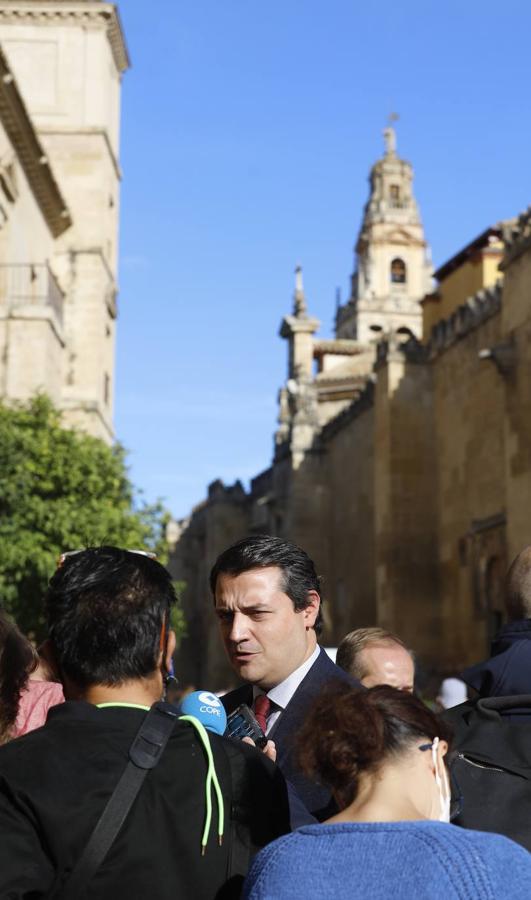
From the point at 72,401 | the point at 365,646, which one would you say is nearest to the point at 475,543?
the point at 72,401

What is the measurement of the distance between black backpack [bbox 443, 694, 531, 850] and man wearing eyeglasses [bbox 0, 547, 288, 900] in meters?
0.56

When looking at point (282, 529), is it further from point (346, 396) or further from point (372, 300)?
point (372, 300)

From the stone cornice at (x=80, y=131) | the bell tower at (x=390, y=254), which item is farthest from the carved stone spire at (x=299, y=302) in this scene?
the bell tower at (x=390, y=254)

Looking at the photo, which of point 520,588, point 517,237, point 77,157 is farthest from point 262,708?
point 77,157

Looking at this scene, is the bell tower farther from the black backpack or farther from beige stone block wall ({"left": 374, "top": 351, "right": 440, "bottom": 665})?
the black backpack

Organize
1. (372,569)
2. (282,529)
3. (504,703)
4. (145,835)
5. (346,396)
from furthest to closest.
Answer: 1. (346,396)
2. (282,529)
3. (372,569)
4. (504,703)
5. (145,835)

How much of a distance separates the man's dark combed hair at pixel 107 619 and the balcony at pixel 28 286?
2152 centimetres

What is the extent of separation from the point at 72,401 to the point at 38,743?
2773cm

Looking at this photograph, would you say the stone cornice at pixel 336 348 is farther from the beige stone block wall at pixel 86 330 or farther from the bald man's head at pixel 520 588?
the bald man's head at pixel 520 588

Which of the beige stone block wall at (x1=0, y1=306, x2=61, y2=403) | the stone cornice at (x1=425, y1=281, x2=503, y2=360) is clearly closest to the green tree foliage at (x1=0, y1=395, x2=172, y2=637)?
the beige stone block wall at (x1=0, y1=306, x2=61, y2=403)

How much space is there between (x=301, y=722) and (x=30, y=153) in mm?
24619

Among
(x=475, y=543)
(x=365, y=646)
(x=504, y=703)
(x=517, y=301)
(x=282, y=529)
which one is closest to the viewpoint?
(x=504, y=703)

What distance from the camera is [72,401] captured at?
3028 centimetres

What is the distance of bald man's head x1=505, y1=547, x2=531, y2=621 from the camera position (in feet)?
13.9
